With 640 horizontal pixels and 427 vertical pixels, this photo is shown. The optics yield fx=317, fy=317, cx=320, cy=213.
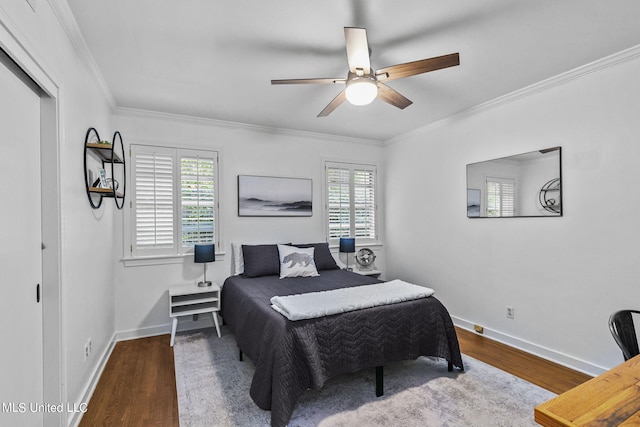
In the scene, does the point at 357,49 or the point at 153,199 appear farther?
the point at 153,199

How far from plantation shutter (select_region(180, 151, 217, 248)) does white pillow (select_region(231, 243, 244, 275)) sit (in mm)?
286

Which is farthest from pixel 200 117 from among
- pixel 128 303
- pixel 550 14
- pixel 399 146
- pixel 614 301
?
pixel 614 301

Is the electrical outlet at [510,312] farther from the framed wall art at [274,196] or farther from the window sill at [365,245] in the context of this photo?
the framed wall art at [274,196]

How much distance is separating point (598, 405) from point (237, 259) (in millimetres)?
3640

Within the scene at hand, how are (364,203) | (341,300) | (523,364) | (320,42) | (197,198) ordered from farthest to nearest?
(364,203), (197,198), (523,364), (341,300), (320,42)

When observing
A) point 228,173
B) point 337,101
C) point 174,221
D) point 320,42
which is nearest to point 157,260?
point 174,221

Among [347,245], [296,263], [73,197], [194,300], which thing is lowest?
[194,300]

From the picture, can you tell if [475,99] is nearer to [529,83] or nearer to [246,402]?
[529,83]

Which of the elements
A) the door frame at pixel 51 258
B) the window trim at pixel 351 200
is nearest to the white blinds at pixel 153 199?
the door frame at pixel 51 258

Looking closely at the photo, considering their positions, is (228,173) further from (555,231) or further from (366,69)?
(555,231)

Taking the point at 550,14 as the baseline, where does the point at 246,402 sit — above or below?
below

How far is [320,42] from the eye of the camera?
2.33m

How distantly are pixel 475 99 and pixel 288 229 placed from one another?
2.82 metres

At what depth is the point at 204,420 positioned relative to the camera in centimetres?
214
